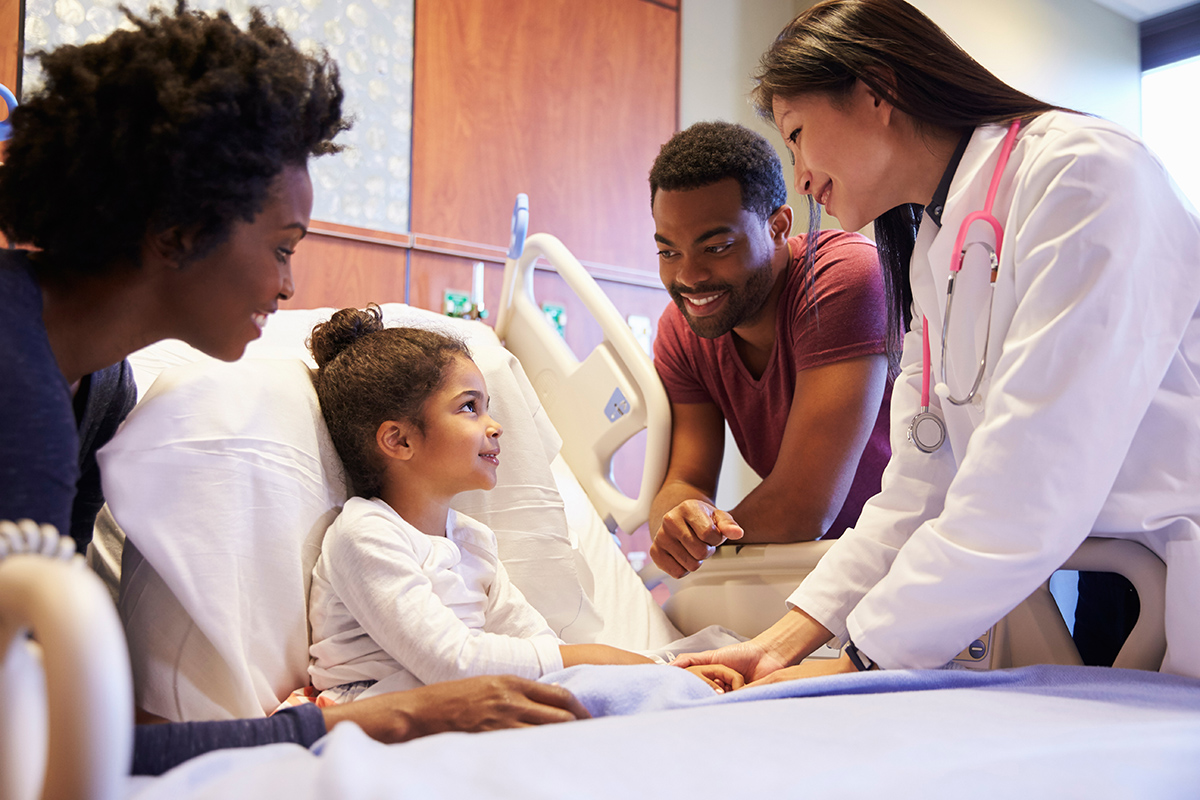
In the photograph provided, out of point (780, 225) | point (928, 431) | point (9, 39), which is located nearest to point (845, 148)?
point (928, 431)

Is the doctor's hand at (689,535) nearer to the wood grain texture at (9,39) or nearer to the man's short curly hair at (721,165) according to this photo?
the man's short curly hair at (721,165)

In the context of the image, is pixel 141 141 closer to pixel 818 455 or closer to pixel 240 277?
pixel 240 277

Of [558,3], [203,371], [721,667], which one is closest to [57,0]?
[558,3]

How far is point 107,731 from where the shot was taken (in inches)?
20.1

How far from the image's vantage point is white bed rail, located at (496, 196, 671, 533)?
2.17 meters

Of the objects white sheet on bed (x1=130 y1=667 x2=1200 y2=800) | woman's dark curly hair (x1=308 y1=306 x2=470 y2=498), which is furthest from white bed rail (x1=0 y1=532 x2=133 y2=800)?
woman's dark curly hair (x1=308 y1=306 x2=470 y2=498)

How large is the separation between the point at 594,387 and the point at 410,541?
1005 millimetres

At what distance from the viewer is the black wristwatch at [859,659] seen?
1.21 meters

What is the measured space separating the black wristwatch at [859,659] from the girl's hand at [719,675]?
7.6 inches

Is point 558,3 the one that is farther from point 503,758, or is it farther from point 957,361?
point 503,758

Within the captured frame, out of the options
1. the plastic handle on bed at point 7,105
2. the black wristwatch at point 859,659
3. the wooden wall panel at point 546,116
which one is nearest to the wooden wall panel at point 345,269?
the wooden wall panel at point 546,116

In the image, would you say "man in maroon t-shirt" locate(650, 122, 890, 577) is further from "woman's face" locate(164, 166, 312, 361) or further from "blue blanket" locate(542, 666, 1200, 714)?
"woman's face" locate(164, 166, 312, 361)

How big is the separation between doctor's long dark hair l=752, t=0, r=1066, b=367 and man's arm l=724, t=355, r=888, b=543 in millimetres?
630

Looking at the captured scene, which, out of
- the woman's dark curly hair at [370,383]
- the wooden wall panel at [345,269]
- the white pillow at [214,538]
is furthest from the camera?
the wooden wall panel at [345,269]
